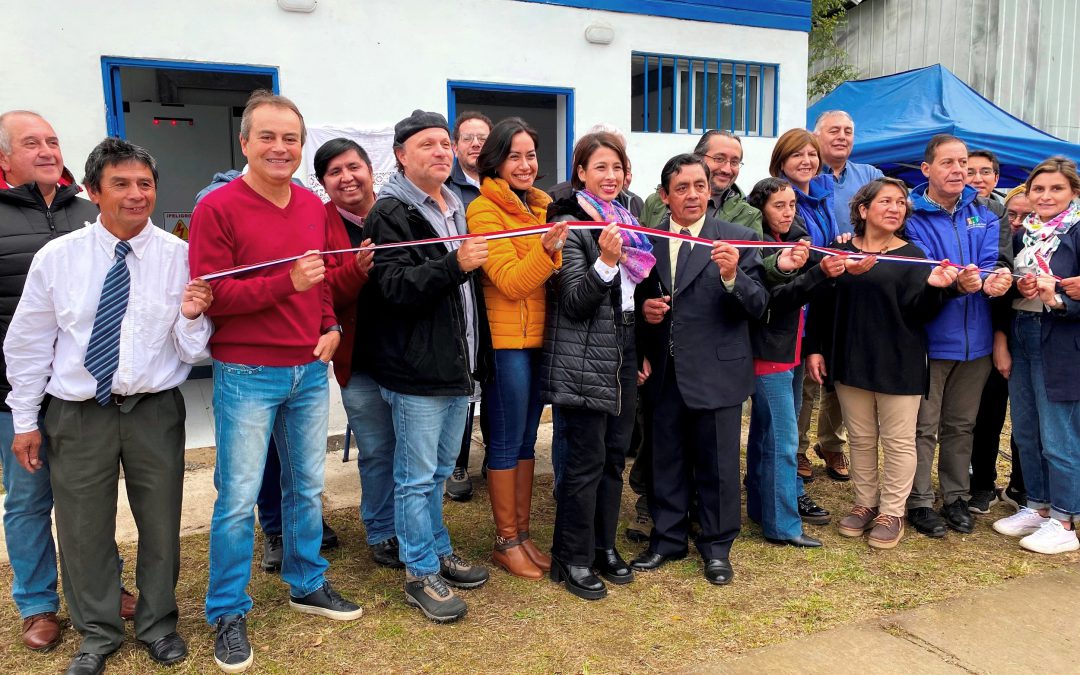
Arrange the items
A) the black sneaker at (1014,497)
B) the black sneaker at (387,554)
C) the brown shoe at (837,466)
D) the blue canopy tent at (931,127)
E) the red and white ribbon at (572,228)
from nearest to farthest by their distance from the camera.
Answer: the red and white ribbon at (572,228), the black sneaker at (387,554), the black sneaker at (1014,497), the brown shoe at (837,466), the blue canopy tent at (931,127)

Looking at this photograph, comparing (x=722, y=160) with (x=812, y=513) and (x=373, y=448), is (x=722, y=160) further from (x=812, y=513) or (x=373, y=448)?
(x=373, y=448)

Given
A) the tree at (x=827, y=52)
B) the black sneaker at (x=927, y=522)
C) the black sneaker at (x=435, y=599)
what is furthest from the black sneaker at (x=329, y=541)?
the tree at (x=827, y=52)

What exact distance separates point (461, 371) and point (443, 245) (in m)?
0.54

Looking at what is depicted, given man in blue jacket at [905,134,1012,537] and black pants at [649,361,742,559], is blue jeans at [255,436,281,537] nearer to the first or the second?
black pants at [649,361,742,559]

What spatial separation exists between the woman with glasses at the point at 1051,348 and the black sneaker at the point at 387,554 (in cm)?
332

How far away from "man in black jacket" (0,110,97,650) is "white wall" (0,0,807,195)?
10.0ft

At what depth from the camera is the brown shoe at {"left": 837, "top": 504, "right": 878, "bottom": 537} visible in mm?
4285

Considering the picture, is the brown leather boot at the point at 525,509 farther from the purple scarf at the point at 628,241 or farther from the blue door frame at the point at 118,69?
the blue door frame at the point at 118,69

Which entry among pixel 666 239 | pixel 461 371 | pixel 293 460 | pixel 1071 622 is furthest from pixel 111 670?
pixel 1071 622

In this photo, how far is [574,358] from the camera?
133 inches

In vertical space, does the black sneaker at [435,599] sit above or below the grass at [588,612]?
above

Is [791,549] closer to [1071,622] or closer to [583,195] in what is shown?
[1071,622]

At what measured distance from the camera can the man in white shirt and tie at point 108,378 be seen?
279 cm

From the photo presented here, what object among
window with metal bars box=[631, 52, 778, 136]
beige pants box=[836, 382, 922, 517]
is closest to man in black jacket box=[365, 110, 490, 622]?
beige pants box=[836, 382, 922, 517]
